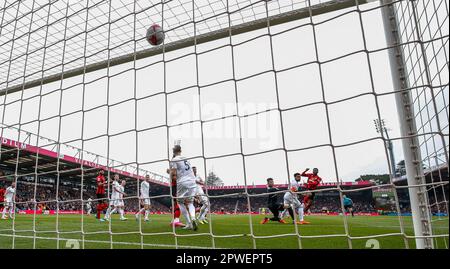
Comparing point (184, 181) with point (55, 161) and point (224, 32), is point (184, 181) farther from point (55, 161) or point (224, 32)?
point (55, 161)

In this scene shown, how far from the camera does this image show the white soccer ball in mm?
3488

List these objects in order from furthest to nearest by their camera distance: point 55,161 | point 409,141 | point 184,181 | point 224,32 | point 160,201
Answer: point 160,201 < point 55,161 < point 184,181 < point 224,32 < point 409,141

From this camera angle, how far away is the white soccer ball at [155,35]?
349 centimetres

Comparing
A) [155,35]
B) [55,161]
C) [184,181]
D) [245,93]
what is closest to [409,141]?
[245,93]

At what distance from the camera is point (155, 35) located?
349 centimetres

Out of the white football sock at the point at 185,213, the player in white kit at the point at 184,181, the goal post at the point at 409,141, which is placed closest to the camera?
the goal post at the point at 409,141

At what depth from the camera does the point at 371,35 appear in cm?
253

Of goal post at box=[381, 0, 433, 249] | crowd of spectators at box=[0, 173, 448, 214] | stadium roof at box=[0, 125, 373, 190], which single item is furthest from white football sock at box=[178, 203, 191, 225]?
crowd of spectators at box=[0, 173, 448, 214]

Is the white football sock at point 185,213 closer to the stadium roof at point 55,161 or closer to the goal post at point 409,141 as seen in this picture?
the stadium roof at point 55,161

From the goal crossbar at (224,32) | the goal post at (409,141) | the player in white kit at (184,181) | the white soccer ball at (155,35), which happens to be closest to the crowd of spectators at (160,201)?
the player in white kit at (184,181)

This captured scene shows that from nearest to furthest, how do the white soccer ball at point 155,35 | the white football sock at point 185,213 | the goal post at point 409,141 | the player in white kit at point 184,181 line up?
the goal post at point 409,141 < the white soccer ball at point 155,35 < the white football sock at point 185,213 < the player in white kit at point 184,181

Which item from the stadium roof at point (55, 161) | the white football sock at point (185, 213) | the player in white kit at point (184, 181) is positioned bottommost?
the white football sock at point (185, 213)
